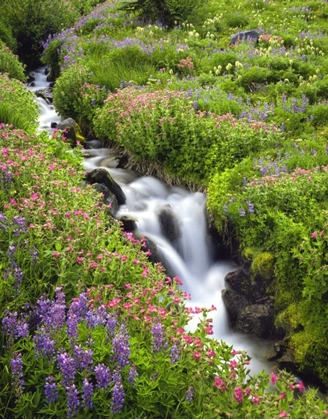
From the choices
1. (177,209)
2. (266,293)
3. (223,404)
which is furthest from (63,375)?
(177,209)

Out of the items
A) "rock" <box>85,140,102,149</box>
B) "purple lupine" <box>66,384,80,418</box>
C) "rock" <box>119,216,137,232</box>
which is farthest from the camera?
"rock" <box>85,140,102,149</box>

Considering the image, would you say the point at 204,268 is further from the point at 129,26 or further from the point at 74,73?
the point at 129,26

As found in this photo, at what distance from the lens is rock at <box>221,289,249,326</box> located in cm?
587

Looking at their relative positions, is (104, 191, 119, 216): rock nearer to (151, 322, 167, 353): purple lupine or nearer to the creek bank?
the creek bank

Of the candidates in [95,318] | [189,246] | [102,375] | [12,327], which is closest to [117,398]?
[102,375]

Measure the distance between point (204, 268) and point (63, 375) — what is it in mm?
3837

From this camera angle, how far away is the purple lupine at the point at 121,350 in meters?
3.03

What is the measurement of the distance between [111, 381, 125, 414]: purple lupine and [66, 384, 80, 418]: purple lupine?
211 millimetres

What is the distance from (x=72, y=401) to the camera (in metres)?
2.78

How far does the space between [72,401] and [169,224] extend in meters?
4.15

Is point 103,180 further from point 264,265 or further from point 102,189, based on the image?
point 264,265

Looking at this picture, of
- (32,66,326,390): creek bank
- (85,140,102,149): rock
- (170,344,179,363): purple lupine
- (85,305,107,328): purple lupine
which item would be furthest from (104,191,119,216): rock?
(170,344,179,363): purple lupine

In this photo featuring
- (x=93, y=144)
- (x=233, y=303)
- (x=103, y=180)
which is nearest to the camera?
(x=233, y=303)

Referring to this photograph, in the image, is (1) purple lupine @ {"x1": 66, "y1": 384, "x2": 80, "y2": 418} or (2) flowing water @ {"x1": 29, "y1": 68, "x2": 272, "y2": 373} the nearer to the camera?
(1) purple lupine @ {"x1": 66, "y1": 384, "x2": 80, "y2": 418}
